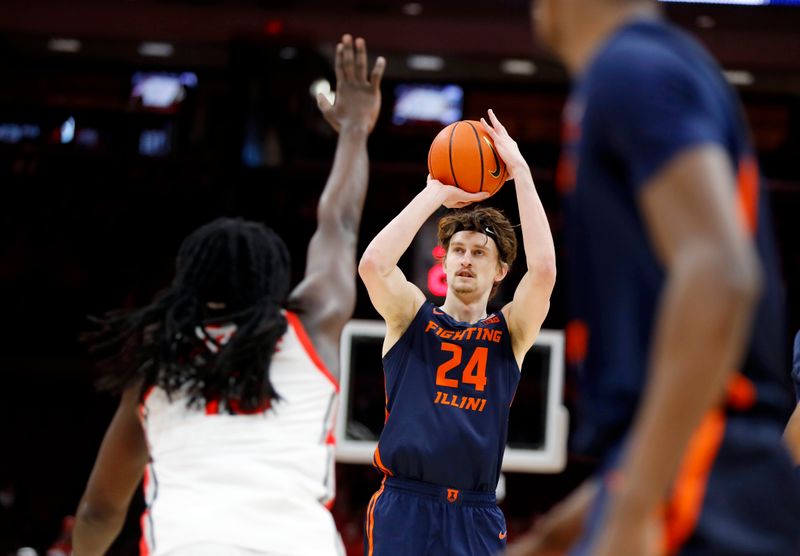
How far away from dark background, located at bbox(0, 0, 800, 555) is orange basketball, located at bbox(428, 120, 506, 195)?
8326mm

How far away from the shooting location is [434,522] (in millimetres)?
4250

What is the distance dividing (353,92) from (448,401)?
1.33 meters

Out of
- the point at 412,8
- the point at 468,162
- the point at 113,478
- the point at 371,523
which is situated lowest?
the point at 371,523

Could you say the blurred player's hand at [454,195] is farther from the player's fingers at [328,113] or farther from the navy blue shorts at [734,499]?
the navy blue shorts at [734,499]

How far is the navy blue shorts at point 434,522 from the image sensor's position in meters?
4.25

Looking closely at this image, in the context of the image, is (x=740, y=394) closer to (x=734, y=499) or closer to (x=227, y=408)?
(x=734, y=499)

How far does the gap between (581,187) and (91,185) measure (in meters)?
12.6

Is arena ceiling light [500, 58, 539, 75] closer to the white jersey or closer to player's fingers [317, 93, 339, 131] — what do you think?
player's fingers [317, 93, 339, 131]

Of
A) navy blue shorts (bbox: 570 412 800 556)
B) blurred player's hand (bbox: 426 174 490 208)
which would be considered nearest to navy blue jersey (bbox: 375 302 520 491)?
blurred player's hand (bbox: 426 174 490 208)

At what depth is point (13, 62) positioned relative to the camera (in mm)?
15055

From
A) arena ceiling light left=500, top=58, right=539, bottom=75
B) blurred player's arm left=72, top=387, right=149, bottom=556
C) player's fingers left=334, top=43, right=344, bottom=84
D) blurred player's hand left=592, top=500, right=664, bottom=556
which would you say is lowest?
blurred player's arm left=72, top=387, right=149, bottom=556

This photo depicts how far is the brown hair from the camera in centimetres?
476

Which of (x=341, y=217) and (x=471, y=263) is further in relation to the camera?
(x=471, y=263)

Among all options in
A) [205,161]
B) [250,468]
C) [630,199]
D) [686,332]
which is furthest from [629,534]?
[205,161]
